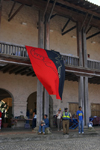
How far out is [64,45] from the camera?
18.9m

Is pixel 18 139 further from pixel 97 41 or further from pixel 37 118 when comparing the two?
pixel 97 41

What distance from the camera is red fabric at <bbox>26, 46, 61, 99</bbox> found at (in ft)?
39.3

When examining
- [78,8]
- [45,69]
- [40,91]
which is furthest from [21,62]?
[78,8]

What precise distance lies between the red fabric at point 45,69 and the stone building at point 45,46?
639 mm

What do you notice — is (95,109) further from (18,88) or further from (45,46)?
(45,46)

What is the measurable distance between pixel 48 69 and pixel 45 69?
196mm

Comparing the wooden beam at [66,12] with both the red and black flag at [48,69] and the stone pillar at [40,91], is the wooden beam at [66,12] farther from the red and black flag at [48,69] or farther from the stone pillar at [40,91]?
the red and black flag at [48,69]

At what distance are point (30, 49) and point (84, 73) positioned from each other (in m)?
4.43

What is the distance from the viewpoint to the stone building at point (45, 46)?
43.3 feet

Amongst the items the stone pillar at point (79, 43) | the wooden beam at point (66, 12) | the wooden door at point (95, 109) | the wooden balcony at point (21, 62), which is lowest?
the wooden door at point (95, 109)

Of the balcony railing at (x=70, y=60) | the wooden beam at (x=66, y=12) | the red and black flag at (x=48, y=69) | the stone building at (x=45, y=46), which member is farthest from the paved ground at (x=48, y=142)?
the wooden beam at (x=66, y=12)

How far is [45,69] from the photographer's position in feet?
40.4

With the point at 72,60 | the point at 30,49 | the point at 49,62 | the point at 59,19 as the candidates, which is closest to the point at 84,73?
the point at 72,60

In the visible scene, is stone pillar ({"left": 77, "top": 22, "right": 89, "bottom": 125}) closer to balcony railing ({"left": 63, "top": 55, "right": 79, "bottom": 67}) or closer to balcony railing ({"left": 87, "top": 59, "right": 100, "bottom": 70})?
balcony railing ({"left": 63, "top": 55, "right": 79, "bottom": 67})
